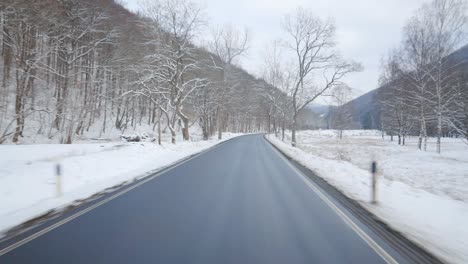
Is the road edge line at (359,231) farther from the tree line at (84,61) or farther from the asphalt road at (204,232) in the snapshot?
the tree line at (84,61)

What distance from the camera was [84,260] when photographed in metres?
3.79

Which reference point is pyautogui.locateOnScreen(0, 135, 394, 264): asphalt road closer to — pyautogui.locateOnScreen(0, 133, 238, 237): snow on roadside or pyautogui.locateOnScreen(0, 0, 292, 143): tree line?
pyautogui.locateOnScreen(0, 133, 238, 237): snow on roadside

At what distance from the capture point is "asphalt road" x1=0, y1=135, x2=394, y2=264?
3.94m

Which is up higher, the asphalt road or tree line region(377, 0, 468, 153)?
tree line region(377, 0, 468, 153)

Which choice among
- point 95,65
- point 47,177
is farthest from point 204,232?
point 95,65

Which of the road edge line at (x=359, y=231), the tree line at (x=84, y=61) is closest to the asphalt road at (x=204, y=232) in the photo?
the road edge line at (x=359, y=231)

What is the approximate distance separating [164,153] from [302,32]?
812 inches

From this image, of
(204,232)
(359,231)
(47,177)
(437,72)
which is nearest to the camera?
(204,232)

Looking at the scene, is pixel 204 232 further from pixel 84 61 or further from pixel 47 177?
pixel 84 61

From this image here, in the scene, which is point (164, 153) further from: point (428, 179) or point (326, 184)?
point (428, 179)

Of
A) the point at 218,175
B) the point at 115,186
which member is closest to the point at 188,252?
the point at 115,186

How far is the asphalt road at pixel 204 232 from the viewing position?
3.94 m

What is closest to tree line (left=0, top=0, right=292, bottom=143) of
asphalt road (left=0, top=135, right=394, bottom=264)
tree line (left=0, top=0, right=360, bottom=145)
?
tree line (left=0, top=0, right=360, bottom=145)

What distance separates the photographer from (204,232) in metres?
4.88
